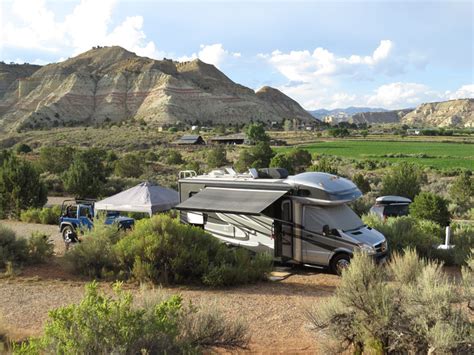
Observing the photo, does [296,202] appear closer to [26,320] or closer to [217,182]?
[217,182]

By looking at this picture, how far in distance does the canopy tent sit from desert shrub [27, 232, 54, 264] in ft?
11.4

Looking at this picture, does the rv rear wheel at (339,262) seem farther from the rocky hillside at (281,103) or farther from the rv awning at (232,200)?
the rocky hillside at (281,103)

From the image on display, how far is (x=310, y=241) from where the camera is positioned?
37.5ft

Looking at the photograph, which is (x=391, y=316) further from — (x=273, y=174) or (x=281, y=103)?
(x=281, y=103)

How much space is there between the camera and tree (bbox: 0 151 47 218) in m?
22.4

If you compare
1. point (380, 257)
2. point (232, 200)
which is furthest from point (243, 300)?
point (380, 257)

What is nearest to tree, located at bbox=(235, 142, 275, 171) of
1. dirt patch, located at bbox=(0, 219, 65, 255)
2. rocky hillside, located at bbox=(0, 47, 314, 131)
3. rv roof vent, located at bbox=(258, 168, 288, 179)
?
dirt patch, located at bbox=(0, 219, 65, 255)

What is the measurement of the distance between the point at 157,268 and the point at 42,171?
118ft

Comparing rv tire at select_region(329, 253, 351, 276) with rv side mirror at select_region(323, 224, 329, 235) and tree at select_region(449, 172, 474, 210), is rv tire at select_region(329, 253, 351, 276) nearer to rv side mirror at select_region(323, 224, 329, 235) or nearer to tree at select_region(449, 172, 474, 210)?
rv side mirror at select_region(323, 224, 329, 235)

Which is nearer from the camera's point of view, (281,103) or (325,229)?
(325,229)

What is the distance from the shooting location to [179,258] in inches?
396

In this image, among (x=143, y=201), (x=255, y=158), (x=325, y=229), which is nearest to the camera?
(x=325, y=229)

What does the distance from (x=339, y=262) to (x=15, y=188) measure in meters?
17.1

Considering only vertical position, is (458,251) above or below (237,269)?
below
